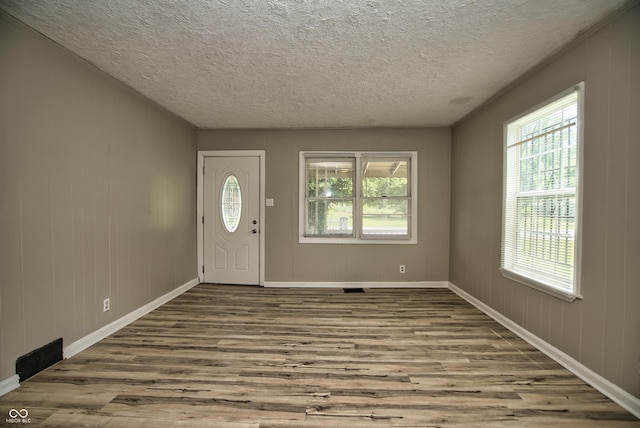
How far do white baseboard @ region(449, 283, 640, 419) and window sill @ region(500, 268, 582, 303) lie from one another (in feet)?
1.44

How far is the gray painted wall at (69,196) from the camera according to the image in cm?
183

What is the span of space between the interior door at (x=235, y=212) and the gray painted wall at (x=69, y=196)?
3.12 feet

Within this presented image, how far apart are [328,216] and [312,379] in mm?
2748

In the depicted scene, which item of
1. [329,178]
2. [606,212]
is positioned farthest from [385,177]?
[606,212]

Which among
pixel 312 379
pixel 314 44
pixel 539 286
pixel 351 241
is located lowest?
pixel 312 379

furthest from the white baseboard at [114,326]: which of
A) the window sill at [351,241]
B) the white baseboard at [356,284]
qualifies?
the window sill at [351,241]

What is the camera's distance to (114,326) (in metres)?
2.70

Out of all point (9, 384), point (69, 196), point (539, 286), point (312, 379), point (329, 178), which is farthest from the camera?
point (329, 178)

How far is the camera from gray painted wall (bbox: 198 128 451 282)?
4.29m

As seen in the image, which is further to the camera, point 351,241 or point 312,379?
point 351,241

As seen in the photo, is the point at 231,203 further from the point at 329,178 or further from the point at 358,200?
the point at 358,200

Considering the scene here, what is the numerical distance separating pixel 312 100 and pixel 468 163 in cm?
231

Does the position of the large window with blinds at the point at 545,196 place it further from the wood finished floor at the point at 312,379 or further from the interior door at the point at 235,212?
the interior door at the point at 235,212

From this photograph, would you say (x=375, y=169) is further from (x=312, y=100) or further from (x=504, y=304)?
(x=504, y=304)
